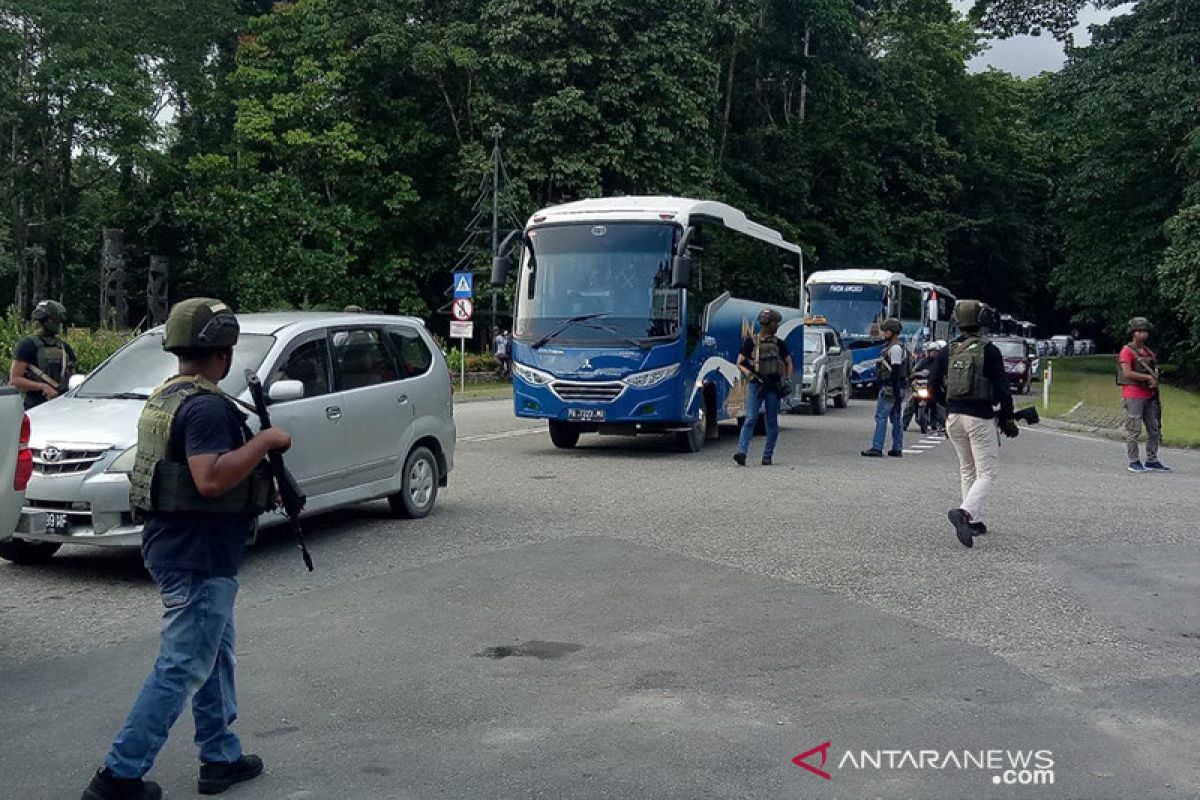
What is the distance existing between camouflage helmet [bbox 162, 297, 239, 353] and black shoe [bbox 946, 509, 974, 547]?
7301 mm

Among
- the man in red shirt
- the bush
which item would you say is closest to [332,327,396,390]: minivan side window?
the man in red shirt

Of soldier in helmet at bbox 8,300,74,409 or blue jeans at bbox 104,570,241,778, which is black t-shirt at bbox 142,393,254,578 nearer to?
blue jeans at bbox 104,570,241,778

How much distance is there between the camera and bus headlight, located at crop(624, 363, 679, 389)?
17312 mm

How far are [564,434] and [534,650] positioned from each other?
12.0 m

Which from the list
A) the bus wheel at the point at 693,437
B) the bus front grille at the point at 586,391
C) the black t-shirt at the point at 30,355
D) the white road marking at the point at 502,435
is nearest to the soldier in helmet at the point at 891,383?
the bus wheel at the point at 693,437

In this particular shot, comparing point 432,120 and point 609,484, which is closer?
point 609,484

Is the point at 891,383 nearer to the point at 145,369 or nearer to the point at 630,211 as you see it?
the point at 630,211

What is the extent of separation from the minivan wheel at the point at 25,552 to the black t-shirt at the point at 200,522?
5.29 m

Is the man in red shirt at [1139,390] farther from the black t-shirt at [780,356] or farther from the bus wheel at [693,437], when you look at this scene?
the bus wheel at [693,437]

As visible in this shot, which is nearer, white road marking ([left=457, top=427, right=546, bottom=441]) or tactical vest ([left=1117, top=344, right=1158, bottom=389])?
tactical vest ([left=1117, top=344, right=1158, bottom=389])

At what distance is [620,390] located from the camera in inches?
683

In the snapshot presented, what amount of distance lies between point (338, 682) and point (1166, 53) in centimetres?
3938

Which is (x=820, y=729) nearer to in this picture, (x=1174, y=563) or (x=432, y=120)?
(x=1174, y=563)

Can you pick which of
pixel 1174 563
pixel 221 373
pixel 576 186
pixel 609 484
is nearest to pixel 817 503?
→ pixel 609 484
